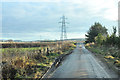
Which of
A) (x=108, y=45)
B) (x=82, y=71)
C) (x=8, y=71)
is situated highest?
(x=108, y=45)

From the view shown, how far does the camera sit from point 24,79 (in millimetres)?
9711

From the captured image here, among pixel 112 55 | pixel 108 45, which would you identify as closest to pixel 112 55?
pixel 112 55

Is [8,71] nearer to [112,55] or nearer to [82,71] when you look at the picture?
[82,71]

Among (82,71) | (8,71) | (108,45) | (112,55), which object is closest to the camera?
(8,71)

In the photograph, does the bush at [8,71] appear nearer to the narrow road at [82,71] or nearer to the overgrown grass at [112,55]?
the narrow road at [82,71]

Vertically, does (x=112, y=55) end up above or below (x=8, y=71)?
below

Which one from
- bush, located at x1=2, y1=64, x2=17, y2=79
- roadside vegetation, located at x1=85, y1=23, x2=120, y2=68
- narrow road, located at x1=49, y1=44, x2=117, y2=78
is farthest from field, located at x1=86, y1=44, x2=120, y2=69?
bush, located at x1=2, y1=64, x2=17, y2=79

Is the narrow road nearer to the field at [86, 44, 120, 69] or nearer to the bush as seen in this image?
the field at [86, 44, 120, 69]

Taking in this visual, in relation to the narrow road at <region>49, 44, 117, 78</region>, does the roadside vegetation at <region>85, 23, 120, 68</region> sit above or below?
above

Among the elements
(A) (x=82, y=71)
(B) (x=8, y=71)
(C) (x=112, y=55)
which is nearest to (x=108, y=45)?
(C) (x=112, y=55)

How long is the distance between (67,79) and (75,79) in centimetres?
51

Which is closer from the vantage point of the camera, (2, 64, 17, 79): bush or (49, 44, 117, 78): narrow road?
(2, 64, 17, 79): bush

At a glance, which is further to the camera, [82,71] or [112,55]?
[112,55]

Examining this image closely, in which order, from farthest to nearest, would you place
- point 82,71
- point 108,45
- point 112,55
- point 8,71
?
point 108,45, point 112,55, point 82,71, point 8,71
